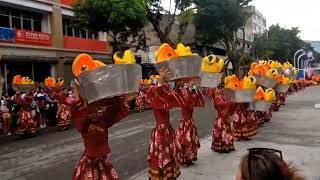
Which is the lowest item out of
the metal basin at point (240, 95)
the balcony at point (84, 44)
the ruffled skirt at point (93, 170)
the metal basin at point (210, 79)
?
the ruffled skirt at point (93, 170)

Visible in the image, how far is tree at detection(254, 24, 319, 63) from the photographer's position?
185ft

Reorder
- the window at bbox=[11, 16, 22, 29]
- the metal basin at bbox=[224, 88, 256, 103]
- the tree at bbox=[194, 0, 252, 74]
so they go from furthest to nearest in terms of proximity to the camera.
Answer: the tree at bbox=[194, 0, 252, 74] → the window at bbox=[11, 16, 22, 29] → the metal basin at bbox=[224, 88, 256, 103]

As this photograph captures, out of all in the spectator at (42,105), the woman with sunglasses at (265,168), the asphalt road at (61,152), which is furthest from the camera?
the spectator at (42,105)

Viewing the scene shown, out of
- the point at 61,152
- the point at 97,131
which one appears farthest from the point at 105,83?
the point at 61,152

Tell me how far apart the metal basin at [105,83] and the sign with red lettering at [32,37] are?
19.0 meters

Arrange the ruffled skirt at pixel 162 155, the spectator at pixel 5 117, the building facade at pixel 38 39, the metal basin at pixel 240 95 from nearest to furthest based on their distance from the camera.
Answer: the ruffled skirt at pixel 162 155
the metal basin at pixel 240 95
the spectator at pixel 5 117
the building facade at pixel 38 39

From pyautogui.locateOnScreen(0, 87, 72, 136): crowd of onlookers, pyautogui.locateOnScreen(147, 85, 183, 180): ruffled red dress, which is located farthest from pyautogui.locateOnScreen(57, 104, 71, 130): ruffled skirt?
pyautogui.locateOnScreen(147, 85, 183, 180): ruffled red dress

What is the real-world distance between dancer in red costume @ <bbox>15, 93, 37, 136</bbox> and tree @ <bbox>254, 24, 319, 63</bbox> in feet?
139

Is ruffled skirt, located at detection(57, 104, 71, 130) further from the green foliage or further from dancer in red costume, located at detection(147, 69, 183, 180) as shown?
the green foliage

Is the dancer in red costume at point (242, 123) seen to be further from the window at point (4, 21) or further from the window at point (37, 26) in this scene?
the window at point (37, 26)

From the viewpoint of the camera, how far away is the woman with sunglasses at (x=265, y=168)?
7.30 feet

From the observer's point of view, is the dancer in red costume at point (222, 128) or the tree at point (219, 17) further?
the tree at point (219, 17)

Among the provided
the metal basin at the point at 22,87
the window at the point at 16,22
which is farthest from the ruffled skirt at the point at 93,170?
the window at the point at 16,22

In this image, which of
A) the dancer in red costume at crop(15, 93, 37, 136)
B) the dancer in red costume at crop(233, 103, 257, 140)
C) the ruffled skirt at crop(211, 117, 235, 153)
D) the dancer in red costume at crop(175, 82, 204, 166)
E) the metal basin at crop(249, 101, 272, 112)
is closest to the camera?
the dancer in red costume at crop(175, 82, 204, 166)
